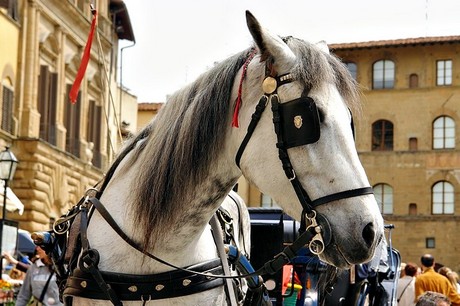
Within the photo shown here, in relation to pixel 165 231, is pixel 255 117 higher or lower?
higher

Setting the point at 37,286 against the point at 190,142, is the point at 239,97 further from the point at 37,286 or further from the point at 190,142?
the point at 37,286

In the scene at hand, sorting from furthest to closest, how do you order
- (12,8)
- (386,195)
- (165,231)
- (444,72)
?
(386,195)
(444,72)
(12,8)
(165,231)

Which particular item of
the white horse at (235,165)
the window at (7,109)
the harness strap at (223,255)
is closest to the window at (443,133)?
the window at (7,109)

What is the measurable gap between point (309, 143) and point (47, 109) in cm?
2379

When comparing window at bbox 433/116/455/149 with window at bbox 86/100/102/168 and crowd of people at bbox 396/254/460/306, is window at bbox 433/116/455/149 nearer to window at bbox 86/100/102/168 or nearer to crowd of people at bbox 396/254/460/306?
window at bbox 86/100/102/168

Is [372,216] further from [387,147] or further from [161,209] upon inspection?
[387,147]

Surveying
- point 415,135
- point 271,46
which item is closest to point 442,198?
point 415,135

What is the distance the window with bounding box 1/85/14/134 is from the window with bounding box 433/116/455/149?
2814 cm

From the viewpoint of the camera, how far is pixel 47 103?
2634 cm

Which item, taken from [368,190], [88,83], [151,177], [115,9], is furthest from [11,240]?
[115,9]

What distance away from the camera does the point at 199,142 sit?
3.64m

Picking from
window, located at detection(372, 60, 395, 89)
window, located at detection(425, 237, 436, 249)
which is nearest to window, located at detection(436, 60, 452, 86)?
window, located at detection(372, 60, 395, 89)

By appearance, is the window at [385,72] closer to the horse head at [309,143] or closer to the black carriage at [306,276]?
the black carriage at [306,276]

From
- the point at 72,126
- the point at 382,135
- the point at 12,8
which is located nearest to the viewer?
the point at 12,8
